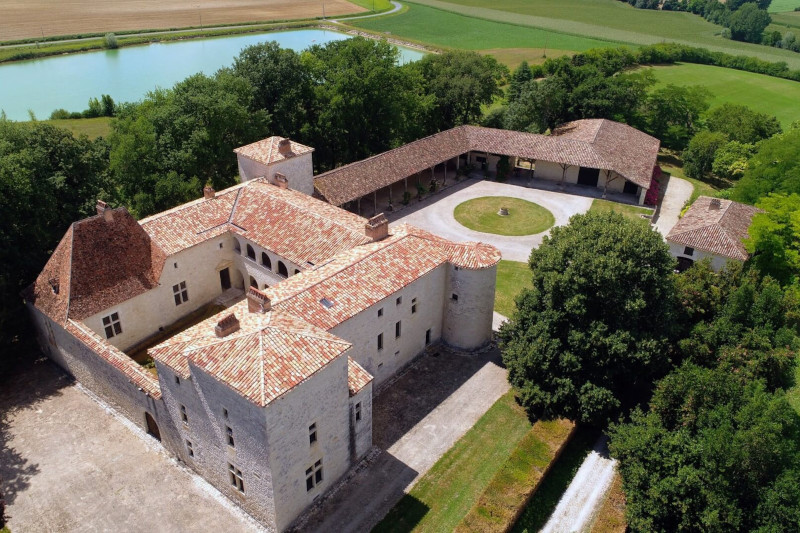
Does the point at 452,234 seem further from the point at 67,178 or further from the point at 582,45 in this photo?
the point at 582,45

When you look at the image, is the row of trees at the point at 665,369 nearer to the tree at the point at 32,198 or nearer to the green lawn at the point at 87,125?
the tree at the point at 32,198

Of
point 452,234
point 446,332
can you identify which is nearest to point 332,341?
point 446,332

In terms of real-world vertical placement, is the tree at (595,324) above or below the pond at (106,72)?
above

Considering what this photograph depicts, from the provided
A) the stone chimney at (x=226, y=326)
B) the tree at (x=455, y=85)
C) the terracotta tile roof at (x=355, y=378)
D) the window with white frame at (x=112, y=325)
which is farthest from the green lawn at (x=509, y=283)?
the tree at (x=455, y=85)

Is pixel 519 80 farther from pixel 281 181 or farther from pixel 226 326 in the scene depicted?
pixel 226 326

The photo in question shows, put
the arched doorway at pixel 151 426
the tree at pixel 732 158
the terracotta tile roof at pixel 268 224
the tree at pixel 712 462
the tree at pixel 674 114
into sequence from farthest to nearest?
the tree at pixel 674 114 < the tree at pixel 732 158 < the terracotta tile roof at pixel 268 224 < the arched doorway at pixel 151 426 < the tree at pixel 712 462

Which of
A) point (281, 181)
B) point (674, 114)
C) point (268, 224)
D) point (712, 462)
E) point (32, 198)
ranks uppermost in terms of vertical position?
point (32, 198)

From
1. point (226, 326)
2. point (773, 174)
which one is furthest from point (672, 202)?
point (226, 326)

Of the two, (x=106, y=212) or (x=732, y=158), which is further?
(x=732, y=158)
